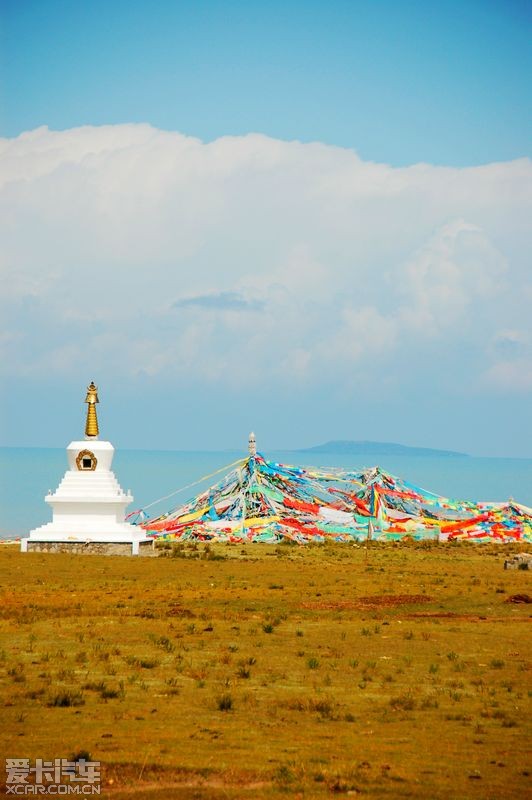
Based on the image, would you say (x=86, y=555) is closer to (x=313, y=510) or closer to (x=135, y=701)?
(x=313, y=510)

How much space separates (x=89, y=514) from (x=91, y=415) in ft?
14.7

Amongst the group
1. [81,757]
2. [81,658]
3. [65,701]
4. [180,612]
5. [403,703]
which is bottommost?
[81,757]

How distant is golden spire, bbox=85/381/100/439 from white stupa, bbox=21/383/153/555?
560mm

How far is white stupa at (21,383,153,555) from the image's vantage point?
165 feet

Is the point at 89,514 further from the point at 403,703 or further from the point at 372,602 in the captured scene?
Answer: the point at 403,703

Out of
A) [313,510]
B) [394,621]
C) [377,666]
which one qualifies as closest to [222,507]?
[313,510]

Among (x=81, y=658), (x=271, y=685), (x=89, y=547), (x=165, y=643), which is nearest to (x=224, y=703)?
(x=271, y=685)

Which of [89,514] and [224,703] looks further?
[89,514]

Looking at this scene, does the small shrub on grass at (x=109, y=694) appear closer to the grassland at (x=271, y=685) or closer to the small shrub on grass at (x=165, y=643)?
the grassland at (x=271, y=685)

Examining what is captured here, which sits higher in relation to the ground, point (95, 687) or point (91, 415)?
point (91, 415)

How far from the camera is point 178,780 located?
14859 mm

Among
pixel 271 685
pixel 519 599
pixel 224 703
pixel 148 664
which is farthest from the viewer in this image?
pixel 519 599

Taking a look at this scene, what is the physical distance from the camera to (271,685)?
69.1 ft

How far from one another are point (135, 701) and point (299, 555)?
107 ft
